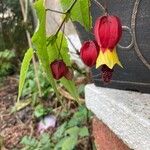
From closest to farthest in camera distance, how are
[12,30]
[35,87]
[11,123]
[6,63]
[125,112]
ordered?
1. [125,112]
2. [11,123]
3. [35,87]
4. [6,63]
5. [12,30]

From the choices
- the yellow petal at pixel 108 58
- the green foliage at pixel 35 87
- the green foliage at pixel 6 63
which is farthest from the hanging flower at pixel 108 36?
the green foliage at pixel 6 63

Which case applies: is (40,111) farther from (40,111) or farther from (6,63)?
(6,63)

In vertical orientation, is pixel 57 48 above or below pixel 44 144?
above

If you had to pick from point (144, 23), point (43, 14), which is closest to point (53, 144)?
point (144, 23)

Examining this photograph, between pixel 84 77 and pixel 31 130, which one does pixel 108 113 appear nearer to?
pixel 84 77

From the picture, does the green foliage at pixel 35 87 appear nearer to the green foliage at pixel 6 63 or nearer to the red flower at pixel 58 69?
the green foliage at pixel 6 63

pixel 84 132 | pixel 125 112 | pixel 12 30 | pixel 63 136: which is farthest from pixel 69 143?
pixel 12 30

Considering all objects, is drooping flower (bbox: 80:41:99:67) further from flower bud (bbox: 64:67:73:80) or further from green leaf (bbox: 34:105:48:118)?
green leaf (bbox: 34:105:48:118)
